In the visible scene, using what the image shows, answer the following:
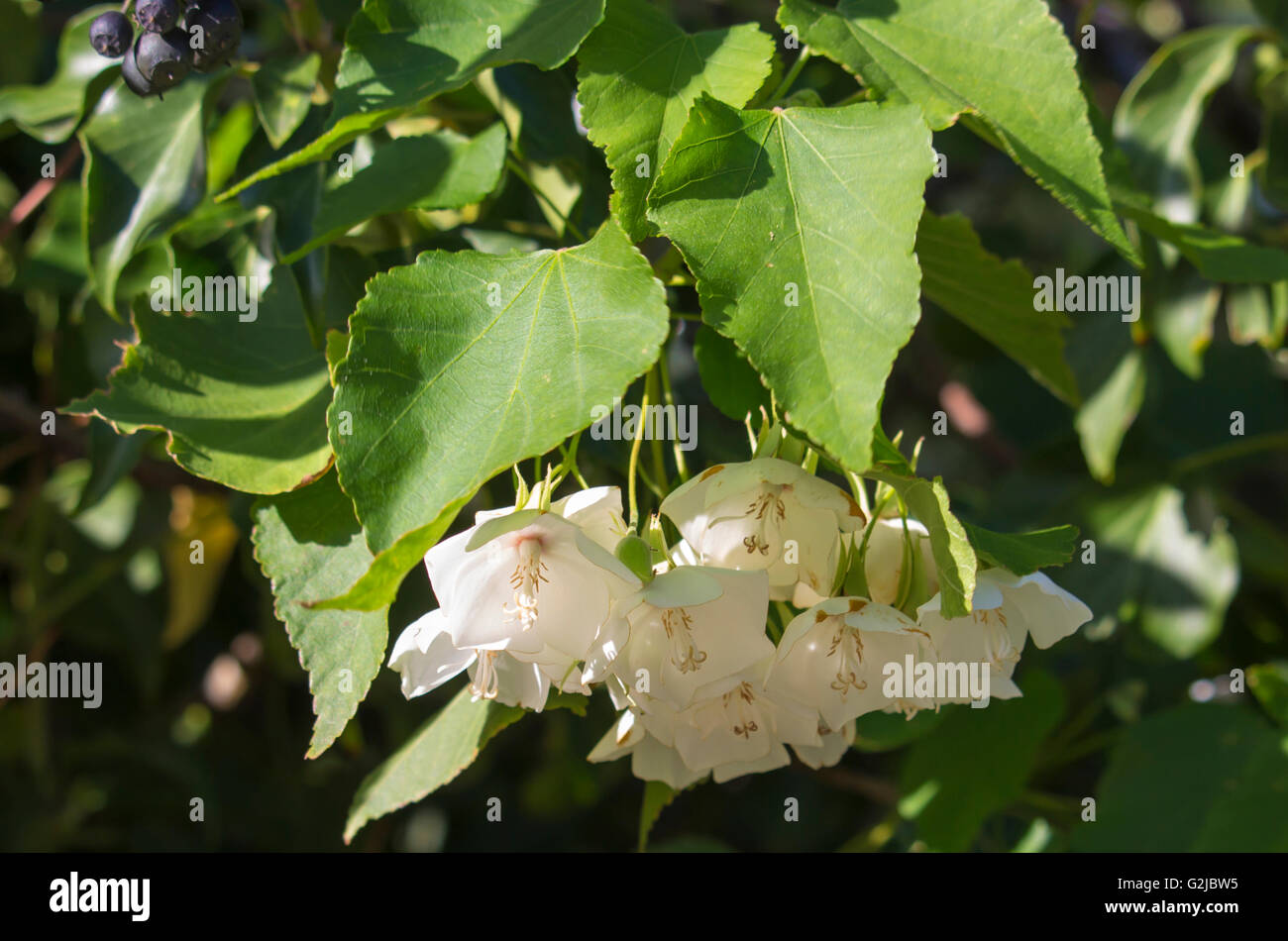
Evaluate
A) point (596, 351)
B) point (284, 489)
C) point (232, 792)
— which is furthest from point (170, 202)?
point (232, 792)

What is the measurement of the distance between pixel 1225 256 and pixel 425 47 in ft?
2.73

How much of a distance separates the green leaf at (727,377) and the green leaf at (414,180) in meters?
0.26

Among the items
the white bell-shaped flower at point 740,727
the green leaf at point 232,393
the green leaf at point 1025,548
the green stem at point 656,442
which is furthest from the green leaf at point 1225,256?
the green leaf at point 232,393

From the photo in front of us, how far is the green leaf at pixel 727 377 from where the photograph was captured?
1.05 m

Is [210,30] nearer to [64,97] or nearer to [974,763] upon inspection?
[64,97]

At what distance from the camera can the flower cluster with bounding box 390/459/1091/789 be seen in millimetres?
783

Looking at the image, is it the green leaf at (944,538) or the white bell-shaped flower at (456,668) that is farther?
the white bell-shaped flower at (456,668)

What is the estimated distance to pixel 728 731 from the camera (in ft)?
3.05

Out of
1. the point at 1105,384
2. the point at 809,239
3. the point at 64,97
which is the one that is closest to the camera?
the point at 809,239

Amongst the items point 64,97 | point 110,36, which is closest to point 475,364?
point 110,36

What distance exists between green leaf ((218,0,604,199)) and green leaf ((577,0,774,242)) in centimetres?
3

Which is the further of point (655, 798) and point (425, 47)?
point (655, 798)

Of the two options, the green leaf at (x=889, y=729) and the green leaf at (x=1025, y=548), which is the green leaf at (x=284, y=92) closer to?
the green leaf at (x=1025, y=548)

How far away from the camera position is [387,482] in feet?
2.35
